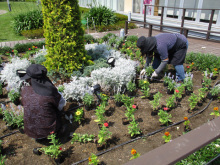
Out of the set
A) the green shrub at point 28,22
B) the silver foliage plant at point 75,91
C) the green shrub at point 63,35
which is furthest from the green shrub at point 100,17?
the silver foliage plant at point 75,91

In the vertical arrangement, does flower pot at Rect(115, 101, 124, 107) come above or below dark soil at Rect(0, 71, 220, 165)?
above

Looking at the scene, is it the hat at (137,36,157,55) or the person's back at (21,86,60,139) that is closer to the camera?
the person's back at (21,86,60,139)

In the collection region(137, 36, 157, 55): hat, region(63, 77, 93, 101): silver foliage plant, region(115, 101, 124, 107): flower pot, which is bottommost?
region(115, 101, 124, 107): flower pot

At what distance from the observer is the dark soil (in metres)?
2.37

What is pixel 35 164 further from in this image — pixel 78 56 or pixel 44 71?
pixel 78 56

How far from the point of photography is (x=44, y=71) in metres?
2.37

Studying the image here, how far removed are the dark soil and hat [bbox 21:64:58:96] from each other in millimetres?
775

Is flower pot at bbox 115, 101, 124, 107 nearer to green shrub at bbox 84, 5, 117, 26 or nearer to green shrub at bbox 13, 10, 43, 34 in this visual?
green shrub at bbox 13, 10, 43, 34

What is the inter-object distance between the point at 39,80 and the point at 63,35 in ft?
6.11

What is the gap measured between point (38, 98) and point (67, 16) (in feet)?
6.99

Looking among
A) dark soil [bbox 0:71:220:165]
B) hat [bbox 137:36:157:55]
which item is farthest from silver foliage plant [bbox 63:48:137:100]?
hat [bbox 137:36:157:55]

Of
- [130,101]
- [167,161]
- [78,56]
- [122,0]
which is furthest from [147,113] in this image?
[122,0]

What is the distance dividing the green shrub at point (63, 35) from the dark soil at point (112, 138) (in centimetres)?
116

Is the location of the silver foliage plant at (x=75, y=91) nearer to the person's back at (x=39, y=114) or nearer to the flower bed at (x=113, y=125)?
the flower bed at (x=113, y=125)
